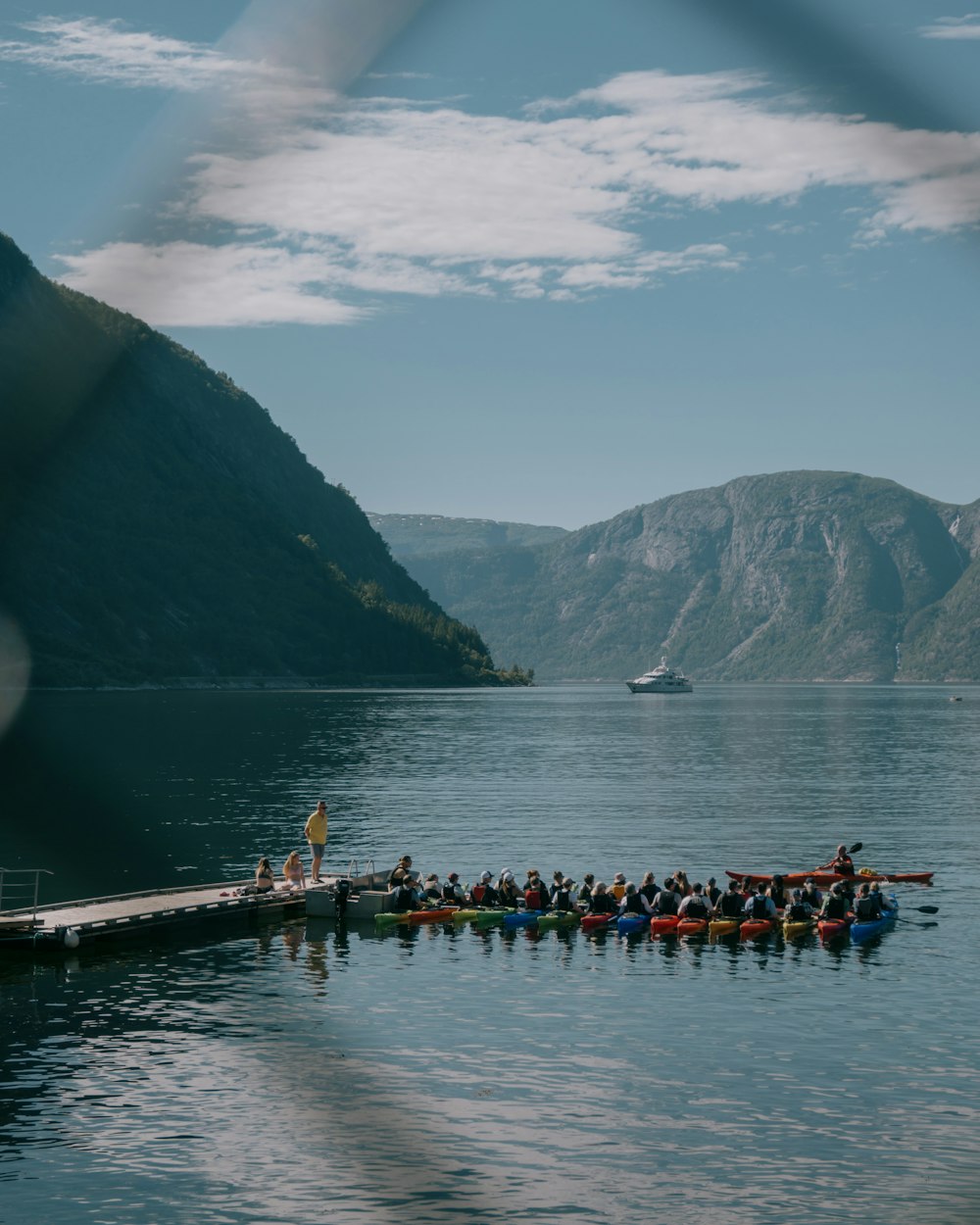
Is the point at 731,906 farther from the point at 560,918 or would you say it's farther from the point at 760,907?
the point at 560,918

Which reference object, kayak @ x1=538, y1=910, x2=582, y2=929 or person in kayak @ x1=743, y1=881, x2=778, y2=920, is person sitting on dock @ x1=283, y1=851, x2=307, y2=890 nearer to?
kayak @ x1=538, y1=910, x2=582, y2=929

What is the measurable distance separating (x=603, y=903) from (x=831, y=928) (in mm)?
10264

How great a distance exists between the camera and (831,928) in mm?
62719

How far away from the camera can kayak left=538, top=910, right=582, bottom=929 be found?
211 ft

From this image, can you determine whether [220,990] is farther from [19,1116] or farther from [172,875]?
[172,875]

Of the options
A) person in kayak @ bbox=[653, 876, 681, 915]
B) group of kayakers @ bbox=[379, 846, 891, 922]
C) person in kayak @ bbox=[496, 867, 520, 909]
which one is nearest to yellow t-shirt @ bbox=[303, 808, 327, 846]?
group of kayakers @ bbox=[379, 846, 891, 922]

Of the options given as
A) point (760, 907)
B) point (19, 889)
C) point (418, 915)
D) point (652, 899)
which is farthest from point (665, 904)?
point (19, 889)

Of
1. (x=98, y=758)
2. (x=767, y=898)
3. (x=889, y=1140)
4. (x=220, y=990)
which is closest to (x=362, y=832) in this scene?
(x=767, y=898)

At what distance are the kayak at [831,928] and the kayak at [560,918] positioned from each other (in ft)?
35.6

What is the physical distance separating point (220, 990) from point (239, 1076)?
428 inches

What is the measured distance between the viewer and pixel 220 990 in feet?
166

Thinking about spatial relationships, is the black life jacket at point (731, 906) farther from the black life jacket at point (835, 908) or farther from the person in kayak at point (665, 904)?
the black life jacket at point (835, 908)

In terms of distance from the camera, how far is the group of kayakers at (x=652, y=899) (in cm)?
6388

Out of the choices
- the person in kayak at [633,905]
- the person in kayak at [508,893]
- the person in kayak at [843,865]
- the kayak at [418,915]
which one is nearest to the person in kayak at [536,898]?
the person in kayak at [508,893]
